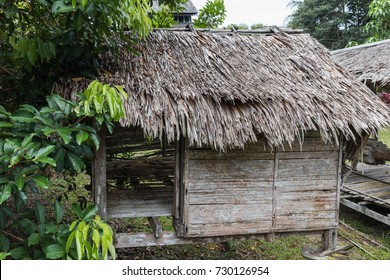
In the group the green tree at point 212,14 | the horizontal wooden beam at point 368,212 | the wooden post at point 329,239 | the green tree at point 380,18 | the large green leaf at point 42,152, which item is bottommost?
the horizontal wooden beam at point 368,212

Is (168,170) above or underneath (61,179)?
above

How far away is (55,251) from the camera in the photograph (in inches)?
87.9

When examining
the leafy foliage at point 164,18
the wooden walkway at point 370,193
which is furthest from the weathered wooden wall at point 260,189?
the leafy foliage at point 164,18

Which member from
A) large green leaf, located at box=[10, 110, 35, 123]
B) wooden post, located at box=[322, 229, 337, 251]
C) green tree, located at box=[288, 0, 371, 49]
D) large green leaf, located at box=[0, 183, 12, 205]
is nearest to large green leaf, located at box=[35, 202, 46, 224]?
large green leaf, located at box=[0, 183, 12, 205]

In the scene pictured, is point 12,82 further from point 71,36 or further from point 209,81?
point 209,81

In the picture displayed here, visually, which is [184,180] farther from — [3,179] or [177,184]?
[3,179]

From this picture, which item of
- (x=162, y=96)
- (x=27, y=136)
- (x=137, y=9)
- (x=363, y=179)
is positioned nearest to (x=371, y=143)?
(x=363, y=179)

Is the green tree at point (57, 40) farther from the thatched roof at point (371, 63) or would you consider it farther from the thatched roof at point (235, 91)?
the thatched roof at point (371, 63)

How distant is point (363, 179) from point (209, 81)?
16.7 feet

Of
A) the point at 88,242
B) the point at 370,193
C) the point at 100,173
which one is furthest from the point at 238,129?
the point at 370,193

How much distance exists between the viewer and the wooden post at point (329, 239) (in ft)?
14.0

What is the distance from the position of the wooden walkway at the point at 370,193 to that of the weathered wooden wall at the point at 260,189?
2322 mm
